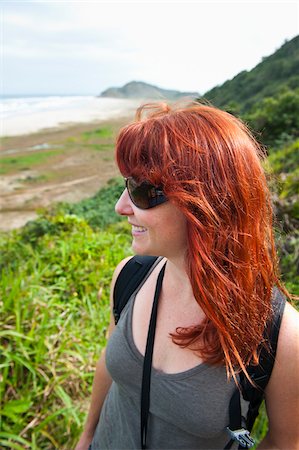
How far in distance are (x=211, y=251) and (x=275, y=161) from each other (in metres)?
3.62

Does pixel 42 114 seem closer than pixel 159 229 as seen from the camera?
No

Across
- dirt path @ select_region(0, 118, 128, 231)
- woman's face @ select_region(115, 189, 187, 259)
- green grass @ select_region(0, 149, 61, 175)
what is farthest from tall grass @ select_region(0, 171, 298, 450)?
green grass @ select_region(0, 149, 61, 175)

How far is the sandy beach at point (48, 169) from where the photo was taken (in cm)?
1789

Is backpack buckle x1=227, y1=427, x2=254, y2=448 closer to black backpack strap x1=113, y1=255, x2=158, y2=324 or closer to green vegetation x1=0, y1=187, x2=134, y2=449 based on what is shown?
black backpack strap x1=113, y1=255, x2=158, y2=324

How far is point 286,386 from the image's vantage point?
1.07 m

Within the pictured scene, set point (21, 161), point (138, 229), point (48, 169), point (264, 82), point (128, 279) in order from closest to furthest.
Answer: point (138, 229) → point (128, 279) → point (264, 82) → point (48, 169) → point (21, 161)

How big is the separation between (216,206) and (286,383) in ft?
1.72

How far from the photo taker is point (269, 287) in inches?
45.9

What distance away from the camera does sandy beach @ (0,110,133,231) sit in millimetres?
17891

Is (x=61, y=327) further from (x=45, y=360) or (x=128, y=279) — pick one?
(x=128, y=279)

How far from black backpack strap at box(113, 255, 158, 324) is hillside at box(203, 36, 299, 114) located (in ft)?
39.6

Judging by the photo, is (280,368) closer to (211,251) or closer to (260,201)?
(211,251)

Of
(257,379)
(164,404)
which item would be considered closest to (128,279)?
(164,404)

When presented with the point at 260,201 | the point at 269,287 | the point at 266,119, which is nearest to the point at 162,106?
the point at 260,201
